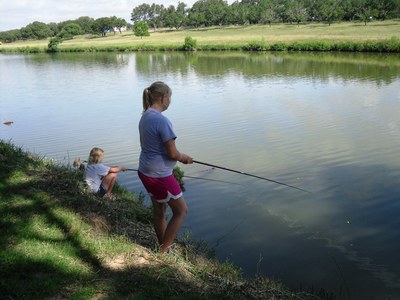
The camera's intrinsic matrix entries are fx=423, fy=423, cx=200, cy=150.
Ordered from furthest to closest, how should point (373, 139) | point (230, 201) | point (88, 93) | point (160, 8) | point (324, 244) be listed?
point (160, 8), point (88, 93), point (373, 139), point (230, 201), point (324, 244)

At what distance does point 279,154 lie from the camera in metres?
12.2

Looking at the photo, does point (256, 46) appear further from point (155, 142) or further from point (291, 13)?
point (155, 142)

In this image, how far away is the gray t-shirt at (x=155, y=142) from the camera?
14.0 ft

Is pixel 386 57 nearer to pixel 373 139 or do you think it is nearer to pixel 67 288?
pixel 373 139

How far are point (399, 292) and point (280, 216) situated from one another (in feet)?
9.06

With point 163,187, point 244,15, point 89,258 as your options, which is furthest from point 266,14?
point 89,258

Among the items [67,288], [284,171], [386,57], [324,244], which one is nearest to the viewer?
[67,288]

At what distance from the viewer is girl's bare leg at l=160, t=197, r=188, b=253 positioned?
178 inches

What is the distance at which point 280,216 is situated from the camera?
809 cm

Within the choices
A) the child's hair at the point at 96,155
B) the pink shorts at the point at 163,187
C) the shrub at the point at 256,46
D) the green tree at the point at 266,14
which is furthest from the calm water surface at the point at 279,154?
the green tree at the point at 266,14

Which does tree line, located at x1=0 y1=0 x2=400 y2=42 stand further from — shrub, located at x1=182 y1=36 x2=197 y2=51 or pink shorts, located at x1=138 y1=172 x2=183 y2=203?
pink shorts, located at x1=138 y1=172 x2=183 y2=203

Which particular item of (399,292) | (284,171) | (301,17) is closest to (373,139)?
(284,171)

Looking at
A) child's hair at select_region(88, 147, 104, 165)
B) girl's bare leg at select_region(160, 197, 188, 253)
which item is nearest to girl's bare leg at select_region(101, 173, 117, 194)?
child's hair at select_region(88, 147, 104, 165)

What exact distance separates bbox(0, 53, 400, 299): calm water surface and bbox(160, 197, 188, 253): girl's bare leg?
1.95m
